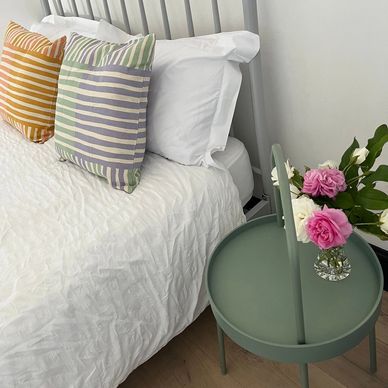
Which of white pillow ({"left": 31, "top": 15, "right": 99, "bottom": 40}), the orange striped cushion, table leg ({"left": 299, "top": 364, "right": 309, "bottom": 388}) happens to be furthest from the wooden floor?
white pillow ({"left": 31, "top": 15, "right": 99, "bottom": 40})

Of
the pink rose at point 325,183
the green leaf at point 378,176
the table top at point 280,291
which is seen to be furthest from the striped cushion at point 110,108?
the green leaf at point 378,176

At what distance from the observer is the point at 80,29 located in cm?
181

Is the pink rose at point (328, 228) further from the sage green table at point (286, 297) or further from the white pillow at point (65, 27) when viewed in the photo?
the white pillow at point (65, 27)

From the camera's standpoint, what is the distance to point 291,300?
3.40 ft

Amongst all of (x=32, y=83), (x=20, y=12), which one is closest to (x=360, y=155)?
(x=32, y=83)

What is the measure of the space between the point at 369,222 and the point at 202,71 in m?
0.64

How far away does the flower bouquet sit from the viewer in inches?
36.2

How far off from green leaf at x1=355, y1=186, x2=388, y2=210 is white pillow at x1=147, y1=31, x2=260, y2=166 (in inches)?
18.3

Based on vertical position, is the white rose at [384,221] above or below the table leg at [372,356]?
above

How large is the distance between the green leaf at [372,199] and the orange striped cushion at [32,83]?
1146mm

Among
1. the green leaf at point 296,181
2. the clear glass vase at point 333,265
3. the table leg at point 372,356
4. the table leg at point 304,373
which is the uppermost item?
the green leaf at point 296,181

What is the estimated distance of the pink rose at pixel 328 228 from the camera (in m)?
0.90

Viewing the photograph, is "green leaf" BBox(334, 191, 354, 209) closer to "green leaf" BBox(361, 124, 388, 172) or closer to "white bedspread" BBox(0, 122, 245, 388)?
"green leaf" BBox(361, 124, 388, 172)

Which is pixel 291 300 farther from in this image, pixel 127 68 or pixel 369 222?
pixel 127 68
